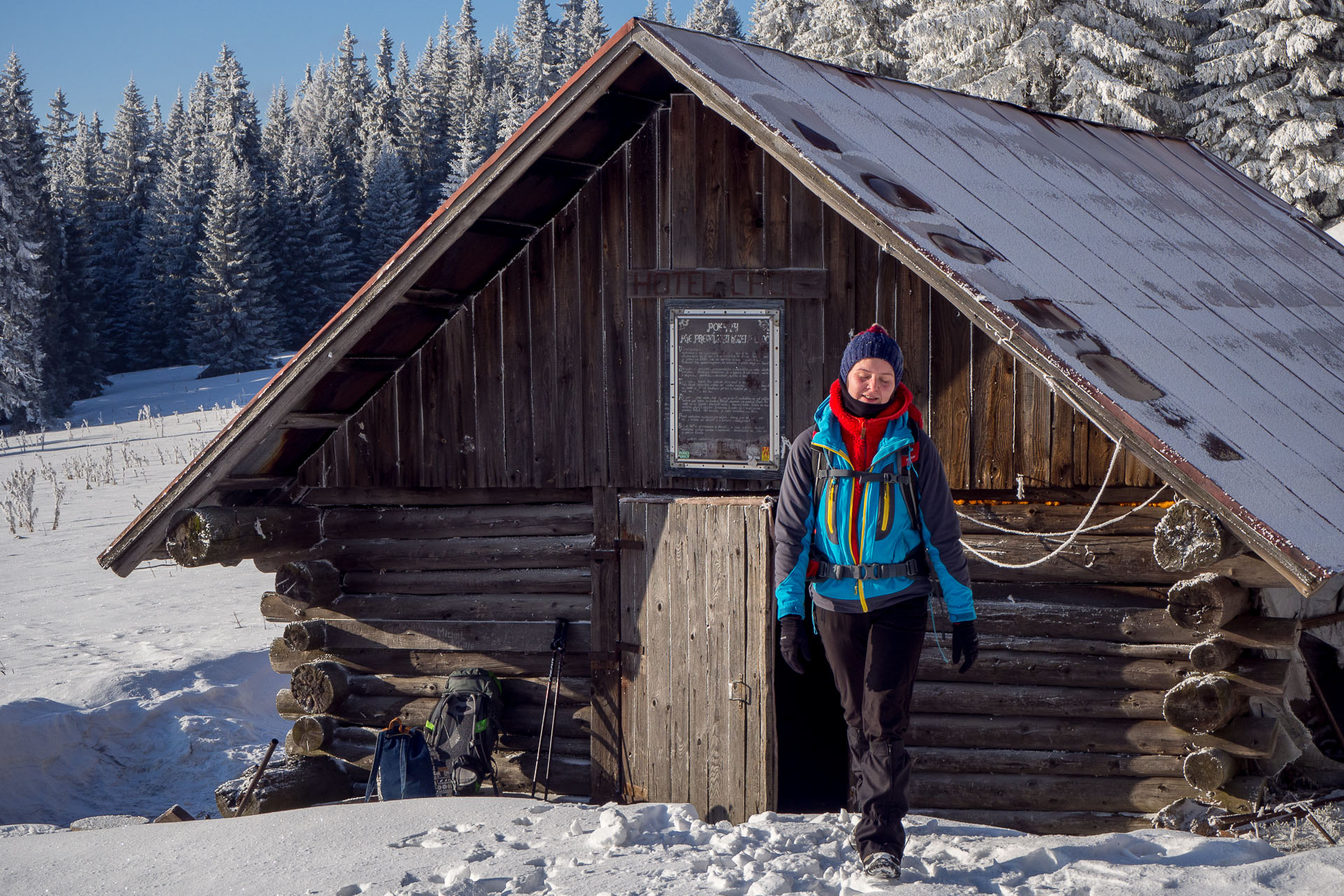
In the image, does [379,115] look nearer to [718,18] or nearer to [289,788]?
[718,18]

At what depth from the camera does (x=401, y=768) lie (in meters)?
7.55

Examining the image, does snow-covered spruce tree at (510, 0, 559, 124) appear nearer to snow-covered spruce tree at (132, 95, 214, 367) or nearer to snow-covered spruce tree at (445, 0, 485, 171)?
snow-covered spruce tree at (445, 0, 485, 171)

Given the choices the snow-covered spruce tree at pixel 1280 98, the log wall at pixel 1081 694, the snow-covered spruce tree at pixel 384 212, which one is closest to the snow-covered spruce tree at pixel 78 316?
the snow-covered spruce tree at pixel 384 212

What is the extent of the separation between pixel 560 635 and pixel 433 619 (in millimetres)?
1206

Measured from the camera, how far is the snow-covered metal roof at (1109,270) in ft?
17.2

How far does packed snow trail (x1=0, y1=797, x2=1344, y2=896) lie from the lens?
472 centimetres

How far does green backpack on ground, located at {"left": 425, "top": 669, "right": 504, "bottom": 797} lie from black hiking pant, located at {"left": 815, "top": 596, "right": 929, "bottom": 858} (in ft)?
11.8

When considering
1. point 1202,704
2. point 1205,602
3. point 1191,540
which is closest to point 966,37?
point 1205,602

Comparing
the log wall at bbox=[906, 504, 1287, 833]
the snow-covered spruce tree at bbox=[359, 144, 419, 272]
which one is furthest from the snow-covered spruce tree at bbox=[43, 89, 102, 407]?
the log wall at bbox=[906, 504, 1287, 833]

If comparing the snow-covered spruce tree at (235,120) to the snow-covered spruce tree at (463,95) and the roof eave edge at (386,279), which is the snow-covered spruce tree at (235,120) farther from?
the roof eave edge at (386,279)

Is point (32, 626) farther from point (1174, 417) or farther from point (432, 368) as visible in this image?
point (1174, 417)

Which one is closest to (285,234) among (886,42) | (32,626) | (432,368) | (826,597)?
(886,42)

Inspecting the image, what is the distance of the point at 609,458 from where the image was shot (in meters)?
7.80

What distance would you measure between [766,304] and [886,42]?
26690mm
